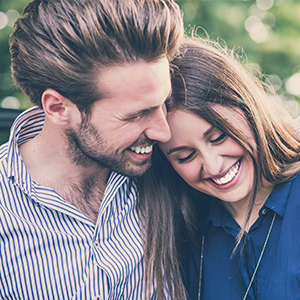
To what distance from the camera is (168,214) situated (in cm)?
217

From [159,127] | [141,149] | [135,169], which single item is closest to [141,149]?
[141,149]

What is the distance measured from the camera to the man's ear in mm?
1894

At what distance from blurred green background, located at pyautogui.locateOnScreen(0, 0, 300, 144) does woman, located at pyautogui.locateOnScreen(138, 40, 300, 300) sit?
2452mm

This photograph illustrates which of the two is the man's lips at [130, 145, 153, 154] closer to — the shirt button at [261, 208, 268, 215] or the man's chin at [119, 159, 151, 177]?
the man's chin at [119, 159, 151, 177]

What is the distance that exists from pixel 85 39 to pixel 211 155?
0.86 meters

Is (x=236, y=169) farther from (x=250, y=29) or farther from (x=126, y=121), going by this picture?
(x=250, y=29)

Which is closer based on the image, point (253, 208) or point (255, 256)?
point (255, 256)

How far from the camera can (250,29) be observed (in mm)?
4578

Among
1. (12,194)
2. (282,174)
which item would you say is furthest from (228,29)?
(12,194)

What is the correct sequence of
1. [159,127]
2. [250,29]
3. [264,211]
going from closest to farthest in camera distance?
[159,127]
[264,211]
[250,29]

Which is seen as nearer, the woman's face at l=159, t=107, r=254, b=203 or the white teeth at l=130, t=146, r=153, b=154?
the woman's face at l=159, t=107, r=254, b=203

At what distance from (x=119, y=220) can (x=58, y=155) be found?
0.51m

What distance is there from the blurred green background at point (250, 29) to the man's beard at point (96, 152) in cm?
254

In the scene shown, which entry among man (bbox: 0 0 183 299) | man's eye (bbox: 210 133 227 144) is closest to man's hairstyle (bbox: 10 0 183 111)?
man (bbox: 0 0 183 299)
